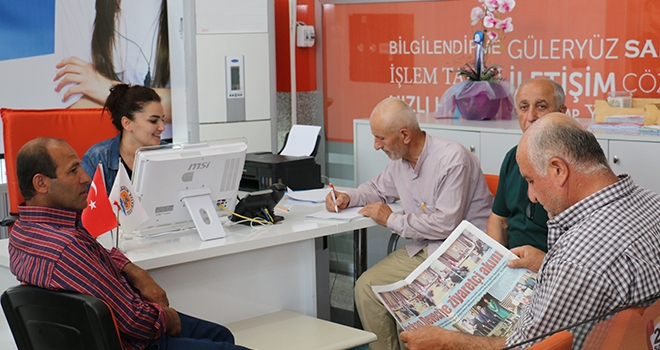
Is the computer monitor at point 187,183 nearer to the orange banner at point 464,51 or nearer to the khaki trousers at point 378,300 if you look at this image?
the khaki trousers at point 378,300

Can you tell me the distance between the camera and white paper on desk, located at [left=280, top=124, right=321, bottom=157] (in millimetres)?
4258

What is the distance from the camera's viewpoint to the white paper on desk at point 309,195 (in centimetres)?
373

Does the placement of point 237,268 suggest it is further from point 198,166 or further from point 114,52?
point 114,52

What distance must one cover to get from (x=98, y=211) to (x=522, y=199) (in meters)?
1.59

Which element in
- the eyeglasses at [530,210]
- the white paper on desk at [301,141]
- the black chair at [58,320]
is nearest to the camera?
the black chair at [58,320]

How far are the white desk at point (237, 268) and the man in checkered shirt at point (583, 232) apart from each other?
1.19 m

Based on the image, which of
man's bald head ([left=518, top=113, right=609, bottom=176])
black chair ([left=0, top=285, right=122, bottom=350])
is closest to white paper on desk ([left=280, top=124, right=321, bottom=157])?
black chair ([left=0, top=285, right=122, bottom=350])

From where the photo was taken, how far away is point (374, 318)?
3.38 metres

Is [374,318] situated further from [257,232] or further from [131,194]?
[131,194]

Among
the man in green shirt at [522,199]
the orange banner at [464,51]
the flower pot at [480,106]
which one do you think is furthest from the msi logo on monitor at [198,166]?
the orange banner at [464,51]

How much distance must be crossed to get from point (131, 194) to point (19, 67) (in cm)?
250

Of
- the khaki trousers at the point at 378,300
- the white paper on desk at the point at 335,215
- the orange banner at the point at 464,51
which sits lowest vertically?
the khaki trousers at the point at 378,300

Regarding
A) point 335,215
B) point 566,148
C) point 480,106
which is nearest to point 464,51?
point 480,106

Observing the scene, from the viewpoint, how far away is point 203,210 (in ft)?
10.1
